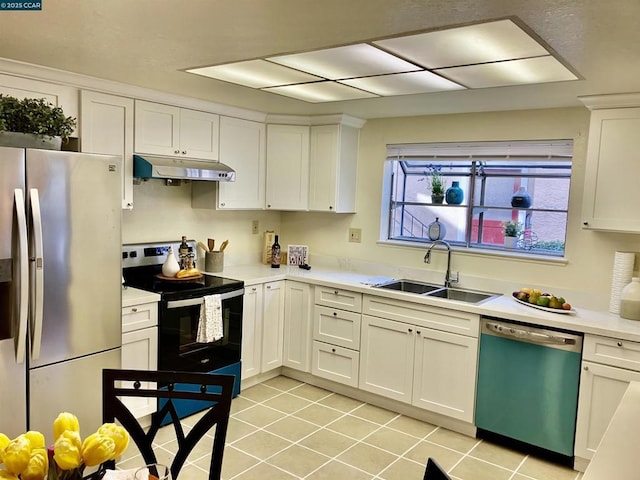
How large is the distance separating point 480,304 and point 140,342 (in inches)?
85.2

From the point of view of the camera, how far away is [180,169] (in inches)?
139

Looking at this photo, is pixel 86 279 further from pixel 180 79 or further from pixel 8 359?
pixel 180 79

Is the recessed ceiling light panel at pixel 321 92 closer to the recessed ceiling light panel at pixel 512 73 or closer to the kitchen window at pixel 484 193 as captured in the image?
the recessed ceiling light panel at pixel 512 73

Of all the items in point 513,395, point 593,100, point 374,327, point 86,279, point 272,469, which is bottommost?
point 272,469

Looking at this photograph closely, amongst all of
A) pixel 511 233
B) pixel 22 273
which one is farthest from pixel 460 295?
pixel 22 273

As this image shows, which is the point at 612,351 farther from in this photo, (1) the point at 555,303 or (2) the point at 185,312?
(2) the point at 185,312

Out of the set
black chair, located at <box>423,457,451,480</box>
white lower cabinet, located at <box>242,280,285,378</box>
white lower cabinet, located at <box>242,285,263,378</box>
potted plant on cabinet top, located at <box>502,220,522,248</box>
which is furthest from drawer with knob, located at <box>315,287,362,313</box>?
black chair, located at <box>423,457,451,480</box>

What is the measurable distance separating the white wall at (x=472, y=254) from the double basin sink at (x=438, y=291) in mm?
91

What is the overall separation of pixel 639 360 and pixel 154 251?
3.18m

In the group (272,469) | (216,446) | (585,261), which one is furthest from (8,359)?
(585,261)

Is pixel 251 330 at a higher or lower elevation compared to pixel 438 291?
lower

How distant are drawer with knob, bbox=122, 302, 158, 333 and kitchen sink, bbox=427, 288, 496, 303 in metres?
1.88

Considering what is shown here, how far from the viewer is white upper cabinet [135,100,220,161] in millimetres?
3488

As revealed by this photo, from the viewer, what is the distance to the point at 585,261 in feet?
Result: 11.5
